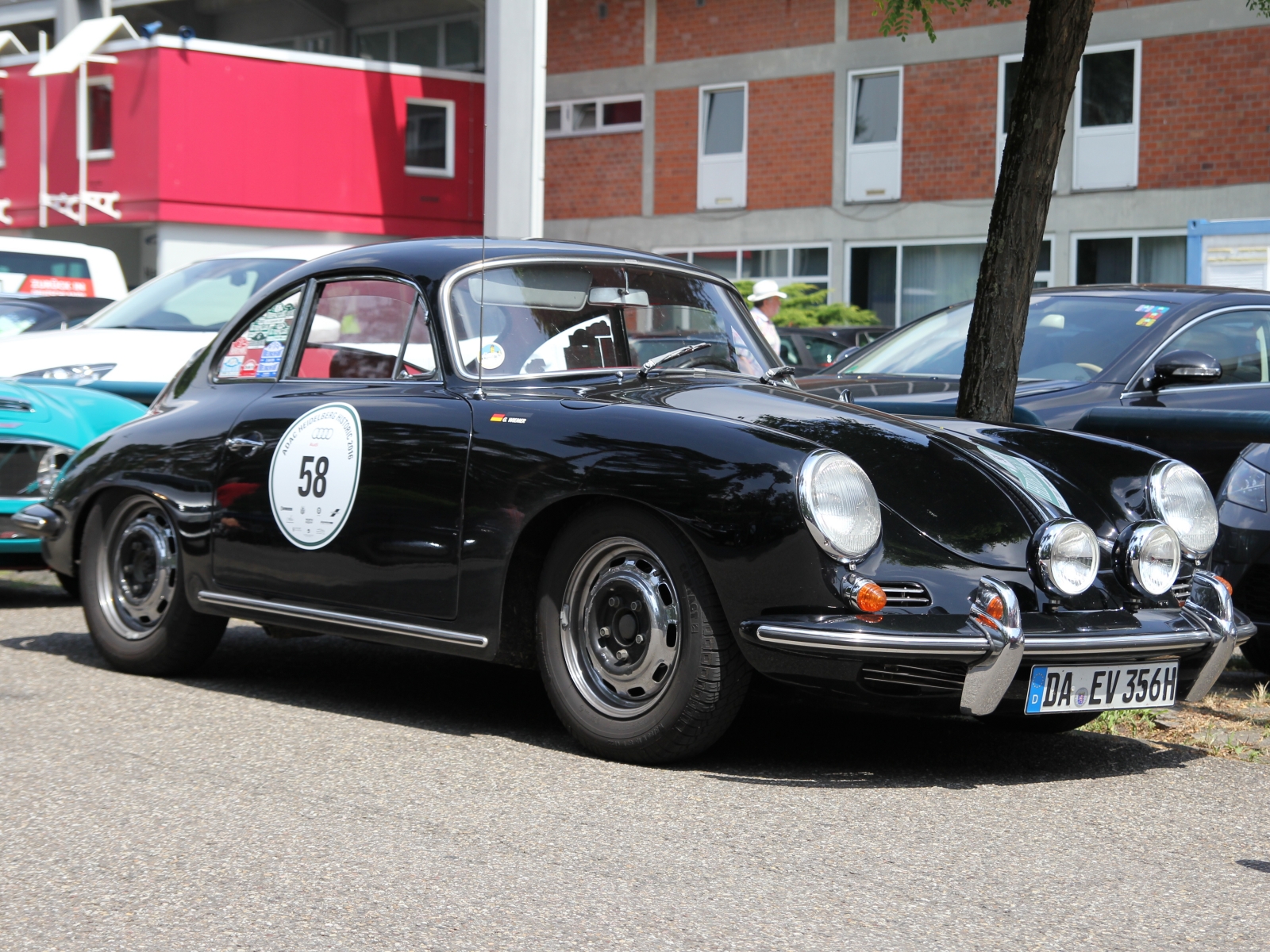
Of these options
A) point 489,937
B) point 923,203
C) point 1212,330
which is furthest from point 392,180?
point 489,937

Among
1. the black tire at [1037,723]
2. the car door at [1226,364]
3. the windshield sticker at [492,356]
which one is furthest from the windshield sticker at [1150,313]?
the windshield sticker at [492,356]

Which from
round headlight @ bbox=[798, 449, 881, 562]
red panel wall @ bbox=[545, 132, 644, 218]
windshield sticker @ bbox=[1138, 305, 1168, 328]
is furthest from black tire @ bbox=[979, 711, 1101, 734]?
red panel wall @ bbox=[545, 132, 644, 218]

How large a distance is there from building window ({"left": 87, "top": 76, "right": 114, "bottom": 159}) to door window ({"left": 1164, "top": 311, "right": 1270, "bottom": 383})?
2320cm

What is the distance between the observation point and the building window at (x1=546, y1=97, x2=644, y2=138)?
2889 cm

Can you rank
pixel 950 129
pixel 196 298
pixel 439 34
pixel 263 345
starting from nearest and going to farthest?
pixel 263 345 → pixel 196 298 → pixel 950 129 → pixel 439 34

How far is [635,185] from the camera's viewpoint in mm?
28969

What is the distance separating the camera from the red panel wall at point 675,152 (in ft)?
92.3

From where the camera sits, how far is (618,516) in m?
4.73

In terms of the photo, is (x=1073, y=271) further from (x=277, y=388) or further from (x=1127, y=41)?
(x=277, y=388)

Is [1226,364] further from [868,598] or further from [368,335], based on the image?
[368,335]

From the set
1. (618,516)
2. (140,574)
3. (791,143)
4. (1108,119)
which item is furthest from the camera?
(791,143)

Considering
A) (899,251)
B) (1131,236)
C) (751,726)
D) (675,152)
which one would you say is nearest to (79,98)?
(675,152)

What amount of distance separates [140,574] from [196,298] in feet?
15.6

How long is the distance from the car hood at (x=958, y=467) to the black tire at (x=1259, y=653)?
158 cm
